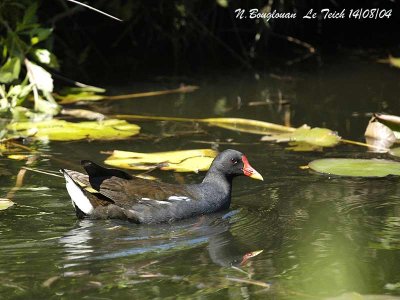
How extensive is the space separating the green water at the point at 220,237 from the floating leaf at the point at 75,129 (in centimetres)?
7

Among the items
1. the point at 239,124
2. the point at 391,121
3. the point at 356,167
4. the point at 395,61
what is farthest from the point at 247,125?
the point at 395,61

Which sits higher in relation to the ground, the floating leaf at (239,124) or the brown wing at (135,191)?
the floating leaf at (239,124)

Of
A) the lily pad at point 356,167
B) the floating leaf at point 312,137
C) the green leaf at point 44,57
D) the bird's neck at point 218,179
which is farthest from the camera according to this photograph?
the green leaf at point 44,57

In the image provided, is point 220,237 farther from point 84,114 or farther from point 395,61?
point 395,61

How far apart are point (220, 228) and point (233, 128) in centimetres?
210

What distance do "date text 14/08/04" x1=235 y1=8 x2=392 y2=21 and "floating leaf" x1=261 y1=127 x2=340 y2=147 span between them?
9.66ft

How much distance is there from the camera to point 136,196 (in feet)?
16.9

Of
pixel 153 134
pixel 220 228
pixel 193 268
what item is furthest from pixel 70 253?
pixel 153 134

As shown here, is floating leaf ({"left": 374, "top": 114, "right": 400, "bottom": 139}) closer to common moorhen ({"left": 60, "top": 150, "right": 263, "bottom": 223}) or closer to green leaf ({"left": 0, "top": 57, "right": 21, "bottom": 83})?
common moorhen ({"left": 60, "top": 150, "right": 263, "bottom": 223})

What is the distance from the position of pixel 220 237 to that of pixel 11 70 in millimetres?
2864

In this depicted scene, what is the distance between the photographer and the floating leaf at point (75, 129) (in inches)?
258

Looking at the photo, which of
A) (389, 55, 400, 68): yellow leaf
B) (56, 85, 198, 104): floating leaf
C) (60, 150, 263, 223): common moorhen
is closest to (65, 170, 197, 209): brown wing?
(60, 150, 263, 223): common moorhen

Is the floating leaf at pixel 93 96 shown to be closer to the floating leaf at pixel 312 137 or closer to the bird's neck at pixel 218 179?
the floating leaf at pixel 312 137

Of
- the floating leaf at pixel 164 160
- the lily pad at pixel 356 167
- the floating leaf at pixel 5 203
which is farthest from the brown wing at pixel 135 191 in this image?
the lily pad at pixel 356 167
